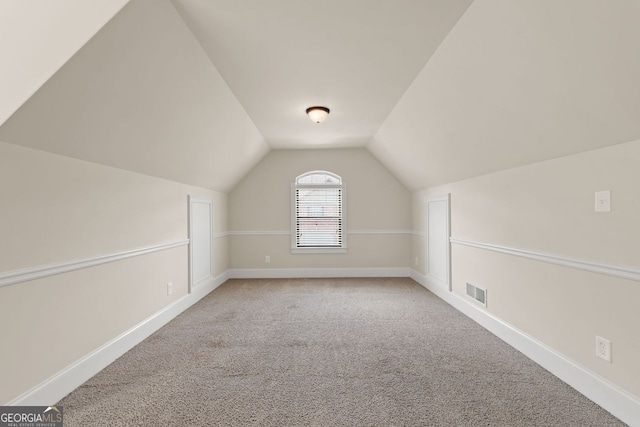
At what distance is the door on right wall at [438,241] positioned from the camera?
4.25 metres

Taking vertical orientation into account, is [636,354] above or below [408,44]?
below

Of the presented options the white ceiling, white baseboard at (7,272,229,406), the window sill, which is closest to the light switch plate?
the white ceiling

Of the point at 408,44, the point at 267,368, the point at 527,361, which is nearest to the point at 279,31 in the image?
the point at 408,44

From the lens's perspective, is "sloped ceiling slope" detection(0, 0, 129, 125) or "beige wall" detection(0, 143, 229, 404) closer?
"sloped ceiling slope" detection(0, 0, 129, 125)

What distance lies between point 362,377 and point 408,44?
247cm

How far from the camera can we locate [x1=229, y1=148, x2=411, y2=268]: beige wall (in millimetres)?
5855

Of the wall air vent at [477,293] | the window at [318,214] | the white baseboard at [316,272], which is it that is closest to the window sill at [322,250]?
the window at [318,214]

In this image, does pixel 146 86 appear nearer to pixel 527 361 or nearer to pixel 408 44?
pixel 408 44

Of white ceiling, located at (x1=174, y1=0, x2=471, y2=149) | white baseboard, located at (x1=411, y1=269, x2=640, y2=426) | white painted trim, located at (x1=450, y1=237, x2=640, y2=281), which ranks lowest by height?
white baseboard, located at (x1=411, y1=269, x2=640, y2=426)

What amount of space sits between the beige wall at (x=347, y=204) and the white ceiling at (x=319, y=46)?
6.99ft

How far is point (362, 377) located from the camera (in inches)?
90.9

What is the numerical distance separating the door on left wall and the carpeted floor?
2.50 feet

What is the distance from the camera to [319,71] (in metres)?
2.75

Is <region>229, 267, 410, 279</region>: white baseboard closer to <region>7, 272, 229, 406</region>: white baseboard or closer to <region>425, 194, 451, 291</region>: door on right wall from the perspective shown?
<region>425, 194, 451, 291</region>: door on right wall
